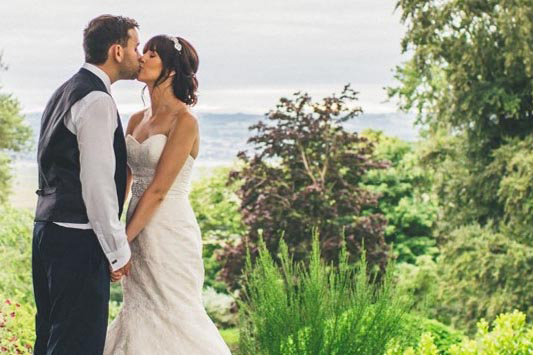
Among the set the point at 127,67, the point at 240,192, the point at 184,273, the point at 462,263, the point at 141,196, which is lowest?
the point at 462,263

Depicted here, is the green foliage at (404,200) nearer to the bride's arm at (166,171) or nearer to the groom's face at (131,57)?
the bride's arm at (166,171)

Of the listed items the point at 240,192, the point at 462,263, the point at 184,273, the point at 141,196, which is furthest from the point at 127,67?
the point at 462,263

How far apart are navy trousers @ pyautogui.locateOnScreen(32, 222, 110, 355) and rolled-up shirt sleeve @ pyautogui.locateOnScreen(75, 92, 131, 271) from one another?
0.20 feet

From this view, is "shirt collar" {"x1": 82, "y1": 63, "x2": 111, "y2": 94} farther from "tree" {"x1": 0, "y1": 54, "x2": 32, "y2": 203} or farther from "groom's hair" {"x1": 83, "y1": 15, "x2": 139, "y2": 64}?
"tree" {"x1": 0, "y1": 54, "x2": 32, "y2": 203}

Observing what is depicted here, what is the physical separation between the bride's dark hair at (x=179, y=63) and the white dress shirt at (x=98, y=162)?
36 centimetres

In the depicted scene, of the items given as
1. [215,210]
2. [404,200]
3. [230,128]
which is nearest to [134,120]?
[215,210]

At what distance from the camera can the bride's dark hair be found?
2873 mm

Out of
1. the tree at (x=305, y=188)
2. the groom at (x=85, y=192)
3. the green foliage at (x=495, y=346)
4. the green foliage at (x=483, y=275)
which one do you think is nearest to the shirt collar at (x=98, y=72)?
the groom at (x=85, y=192)

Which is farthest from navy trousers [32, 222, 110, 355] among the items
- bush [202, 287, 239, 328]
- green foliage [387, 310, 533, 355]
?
bush [202, 287, 239, 328]

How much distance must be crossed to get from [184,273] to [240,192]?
5.03m

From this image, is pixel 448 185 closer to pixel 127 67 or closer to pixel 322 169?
pixel 322 169

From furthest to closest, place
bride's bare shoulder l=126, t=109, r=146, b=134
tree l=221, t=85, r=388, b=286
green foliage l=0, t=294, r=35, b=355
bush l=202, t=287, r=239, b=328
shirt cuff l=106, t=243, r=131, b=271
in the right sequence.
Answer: bush l=202, t=287, r=239, b=328 → tree l=221, t=85, r=388, b=286 → green foliage l=0, t=294, r=35, b=355 → bride's bare shoulder l=126, t=109, r=146, b=134 → shirt cuff l=106, t=243, r=131, b=271

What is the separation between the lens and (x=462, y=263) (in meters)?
8.15

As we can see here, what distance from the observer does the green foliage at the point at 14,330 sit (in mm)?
4227
